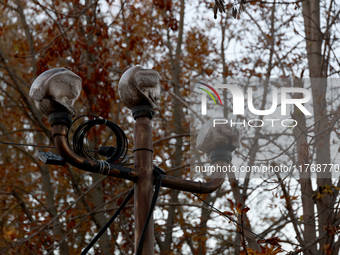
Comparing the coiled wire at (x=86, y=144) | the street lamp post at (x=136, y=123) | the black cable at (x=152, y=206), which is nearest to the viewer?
the black cable at (x=152, y=206)

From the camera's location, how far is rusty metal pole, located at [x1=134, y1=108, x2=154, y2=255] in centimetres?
243

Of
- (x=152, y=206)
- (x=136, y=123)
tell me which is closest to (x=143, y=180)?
(x=152, y=206)

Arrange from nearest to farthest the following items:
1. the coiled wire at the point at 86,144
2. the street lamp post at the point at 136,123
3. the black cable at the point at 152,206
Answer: the black cable at the point at 152,206 → the street lamp post at the point at 136,123 → the coiled wire at the point at 86,144

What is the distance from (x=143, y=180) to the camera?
2.55m

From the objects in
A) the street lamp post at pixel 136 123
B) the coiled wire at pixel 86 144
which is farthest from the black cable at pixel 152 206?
the coiled wire at pixel 86 144

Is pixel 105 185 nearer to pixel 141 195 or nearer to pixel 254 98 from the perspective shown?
pixel 254 98

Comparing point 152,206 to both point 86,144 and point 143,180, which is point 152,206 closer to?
point 143,180

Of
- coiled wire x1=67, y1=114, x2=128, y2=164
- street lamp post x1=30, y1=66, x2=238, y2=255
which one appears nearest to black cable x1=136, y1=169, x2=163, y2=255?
street lamp post x1=30, y1=66, x2=238, y2=255

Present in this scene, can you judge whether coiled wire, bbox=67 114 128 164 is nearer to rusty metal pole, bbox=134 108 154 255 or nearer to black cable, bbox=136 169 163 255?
rusty metal pole, bbox=134 108 154 255

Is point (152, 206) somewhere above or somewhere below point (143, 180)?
below

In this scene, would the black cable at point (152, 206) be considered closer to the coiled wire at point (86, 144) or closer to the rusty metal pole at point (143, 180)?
the rusty metal pole at point (143, 180)

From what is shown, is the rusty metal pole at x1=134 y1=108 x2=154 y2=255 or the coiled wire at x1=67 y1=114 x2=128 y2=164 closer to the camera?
the rusty metal pole at x1=134 y1=108 x2=154 y2=255

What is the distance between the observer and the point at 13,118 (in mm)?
13352

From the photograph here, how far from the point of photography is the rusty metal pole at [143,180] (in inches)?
95.7
